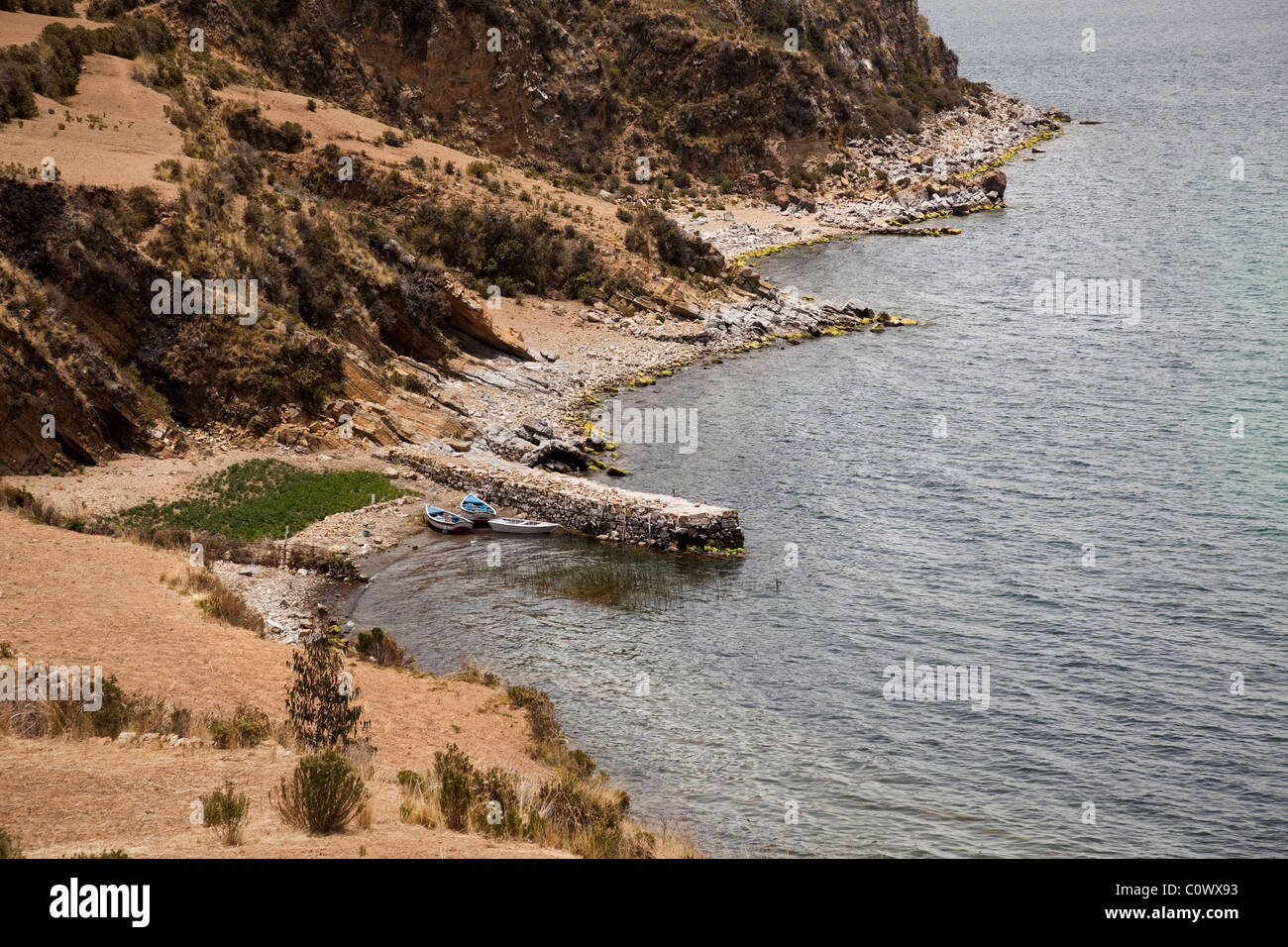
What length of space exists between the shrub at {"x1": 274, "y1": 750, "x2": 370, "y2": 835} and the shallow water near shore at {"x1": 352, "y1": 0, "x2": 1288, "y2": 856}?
27.8ft

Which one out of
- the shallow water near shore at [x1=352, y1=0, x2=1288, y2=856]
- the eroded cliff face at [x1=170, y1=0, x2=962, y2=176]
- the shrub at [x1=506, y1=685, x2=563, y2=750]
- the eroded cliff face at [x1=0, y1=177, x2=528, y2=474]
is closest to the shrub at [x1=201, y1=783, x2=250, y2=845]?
the shrub at [x1=506, y1=685, x2=563, y2=750]

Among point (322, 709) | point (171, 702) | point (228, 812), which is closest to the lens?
point (228, 812)

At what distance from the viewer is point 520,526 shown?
37.9 metres

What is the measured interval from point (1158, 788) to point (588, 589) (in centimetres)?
1656

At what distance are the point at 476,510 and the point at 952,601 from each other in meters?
15.8

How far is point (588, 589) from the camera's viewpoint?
112ft

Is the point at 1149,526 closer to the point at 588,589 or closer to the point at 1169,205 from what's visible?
the point at 588,589

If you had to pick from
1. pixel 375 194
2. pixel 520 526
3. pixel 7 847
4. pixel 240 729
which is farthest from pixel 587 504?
pixel 375 194

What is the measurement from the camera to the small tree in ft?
66.9

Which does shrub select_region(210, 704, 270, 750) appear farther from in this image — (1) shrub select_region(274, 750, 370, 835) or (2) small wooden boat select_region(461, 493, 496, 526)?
(2) small wooden boat select_region(461, 493, 496, 526)

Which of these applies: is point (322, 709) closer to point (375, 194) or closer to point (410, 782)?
point (410, 782)

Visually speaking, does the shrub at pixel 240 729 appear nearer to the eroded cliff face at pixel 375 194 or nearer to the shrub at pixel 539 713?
the shrub at pixel 539 713

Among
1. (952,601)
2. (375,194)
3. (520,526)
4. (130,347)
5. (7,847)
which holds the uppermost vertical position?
(375,194)

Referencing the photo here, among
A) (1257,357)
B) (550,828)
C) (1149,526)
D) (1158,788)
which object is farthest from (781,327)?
(550,828)
